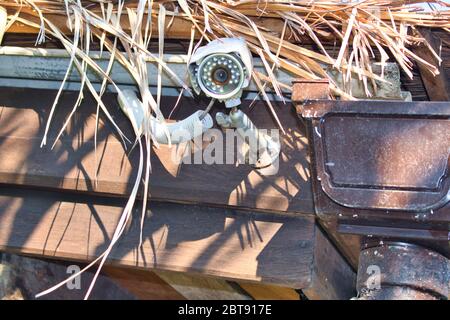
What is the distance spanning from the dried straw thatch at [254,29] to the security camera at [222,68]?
0.04 m

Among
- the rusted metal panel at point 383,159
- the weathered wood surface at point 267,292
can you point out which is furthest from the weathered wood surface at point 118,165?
the weathered wood surface at point 267,292

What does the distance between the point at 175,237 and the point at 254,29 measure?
53 centimetres

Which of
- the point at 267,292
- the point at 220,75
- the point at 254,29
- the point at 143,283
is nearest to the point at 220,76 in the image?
the point at 220,75

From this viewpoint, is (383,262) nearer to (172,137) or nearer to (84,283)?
(172,137)

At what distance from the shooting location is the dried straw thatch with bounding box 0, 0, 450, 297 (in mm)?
1521

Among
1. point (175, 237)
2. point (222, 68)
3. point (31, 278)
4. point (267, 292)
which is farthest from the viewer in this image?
point (31, 278)

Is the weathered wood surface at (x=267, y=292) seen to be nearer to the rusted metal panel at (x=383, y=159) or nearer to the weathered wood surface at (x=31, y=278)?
the weathered wood surface at (x=31, y=278)

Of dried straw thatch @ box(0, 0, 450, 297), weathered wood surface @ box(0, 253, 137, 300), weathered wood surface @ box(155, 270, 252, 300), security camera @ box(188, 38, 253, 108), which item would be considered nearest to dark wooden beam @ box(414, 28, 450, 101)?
dried straw thatch @ box(0, 0, 450, 297)

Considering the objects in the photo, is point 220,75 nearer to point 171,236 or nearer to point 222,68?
point 222,68

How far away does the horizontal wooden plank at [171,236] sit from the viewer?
65.2 inches

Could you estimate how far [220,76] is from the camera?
5.04 ft

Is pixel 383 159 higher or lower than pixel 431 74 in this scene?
lower

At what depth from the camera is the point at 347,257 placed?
1.89 meters

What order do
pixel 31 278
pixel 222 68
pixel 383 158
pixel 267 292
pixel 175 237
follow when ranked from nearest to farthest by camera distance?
pixel 383 158 → pixel 222 68 → pixel 175 237 → pixel 267 292 → pixel 31 278
